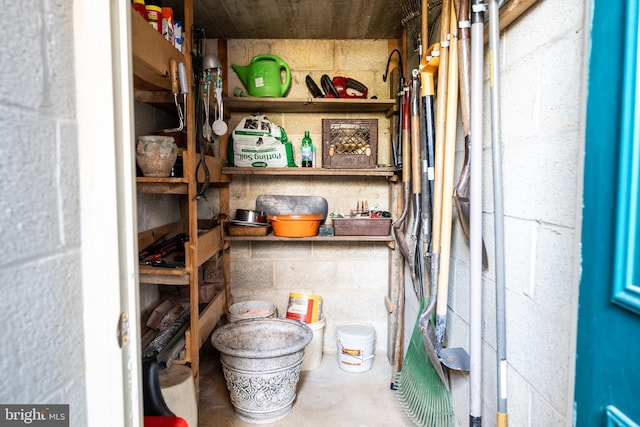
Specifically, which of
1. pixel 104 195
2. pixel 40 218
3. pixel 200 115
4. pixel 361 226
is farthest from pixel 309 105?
pixel 40 218

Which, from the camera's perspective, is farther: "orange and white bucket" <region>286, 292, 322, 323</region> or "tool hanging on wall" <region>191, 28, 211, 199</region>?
"orange and white bucket" <region>286, 292, 322, 323</region>

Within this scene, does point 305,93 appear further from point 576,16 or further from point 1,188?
point 1,188

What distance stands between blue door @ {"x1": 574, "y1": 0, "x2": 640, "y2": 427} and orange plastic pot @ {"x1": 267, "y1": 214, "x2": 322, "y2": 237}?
1719mm

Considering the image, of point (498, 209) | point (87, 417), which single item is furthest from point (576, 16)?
point (87, 417)

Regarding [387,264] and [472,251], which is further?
[387,264]

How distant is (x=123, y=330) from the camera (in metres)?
0.64

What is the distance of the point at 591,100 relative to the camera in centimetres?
65

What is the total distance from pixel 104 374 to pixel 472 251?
3.03 feet

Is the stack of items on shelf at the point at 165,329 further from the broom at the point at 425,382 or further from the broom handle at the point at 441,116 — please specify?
the broom handle at the point at 441,116

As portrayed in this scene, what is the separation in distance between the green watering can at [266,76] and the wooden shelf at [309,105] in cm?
7

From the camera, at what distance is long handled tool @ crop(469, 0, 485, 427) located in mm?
1053

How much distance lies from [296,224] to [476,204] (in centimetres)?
136

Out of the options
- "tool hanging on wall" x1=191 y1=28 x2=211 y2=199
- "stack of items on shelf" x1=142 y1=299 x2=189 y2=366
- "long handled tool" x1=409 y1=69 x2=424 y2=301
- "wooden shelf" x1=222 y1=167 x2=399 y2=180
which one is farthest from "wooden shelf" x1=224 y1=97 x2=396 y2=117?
"stack of items on shelf" x1=142 y1=299 x2=189 y2=366

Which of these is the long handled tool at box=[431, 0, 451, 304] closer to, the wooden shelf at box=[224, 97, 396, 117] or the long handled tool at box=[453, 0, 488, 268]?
the long handled tool at box=[453, 0, 488, 268]
